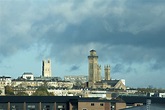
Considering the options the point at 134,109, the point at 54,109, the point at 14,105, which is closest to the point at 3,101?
the point at 14,105

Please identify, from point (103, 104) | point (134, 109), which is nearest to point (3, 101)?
point (103, 104)

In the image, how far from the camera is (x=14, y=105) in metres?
66.6

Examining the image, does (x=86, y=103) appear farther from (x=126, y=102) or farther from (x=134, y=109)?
(x=134, y=109)

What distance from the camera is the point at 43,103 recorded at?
67.6 meters

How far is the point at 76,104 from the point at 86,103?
120cm

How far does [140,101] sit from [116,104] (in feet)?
15.0

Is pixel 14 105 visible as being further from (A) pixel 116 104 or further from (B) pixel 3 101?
(A) pixel 116 104


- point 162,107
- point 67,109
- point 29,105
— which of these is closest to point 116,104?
point 67,109

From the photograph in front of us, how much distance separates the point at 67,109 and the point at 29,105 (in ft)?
15.7

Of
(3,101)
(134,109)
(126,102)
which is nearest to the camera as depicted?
(134,109)

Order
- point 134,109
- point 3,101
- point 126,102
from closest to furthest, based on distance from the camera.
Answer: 1. point 134,109
2. point 3,101
3. point 126,102

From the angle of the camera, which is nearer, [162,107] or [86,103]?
[162,107]

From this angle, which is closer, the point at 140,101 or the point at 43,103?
the point at 43,103

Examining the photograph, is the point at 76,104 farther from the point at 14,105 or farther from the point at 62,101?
the point at 14,105
